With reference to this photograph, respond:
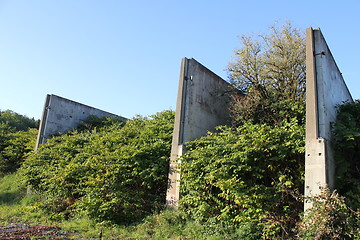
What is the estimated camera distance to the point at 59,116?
56.7ft

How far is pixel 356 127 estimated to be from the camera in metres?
8.09

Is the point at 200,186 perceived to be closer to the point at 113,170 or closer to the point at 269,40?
the point at 113,170

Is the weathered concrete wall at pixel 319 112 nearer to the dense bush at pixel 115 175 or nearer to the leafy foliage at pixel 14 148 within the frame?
the dense bush at pixel 115 175

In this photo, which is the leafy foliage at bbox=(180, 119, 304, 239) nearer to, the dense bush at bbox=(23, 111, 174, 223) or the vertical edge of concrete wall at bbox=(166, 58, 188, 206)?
the vertical edge of concrete wall at bbox=(166, 58, 188, 206)

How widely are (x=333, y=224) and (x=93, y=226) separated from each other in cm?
682

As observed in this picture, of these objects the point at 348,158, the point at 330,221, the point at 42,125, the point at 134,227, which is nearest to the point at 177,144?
the point at 134,227

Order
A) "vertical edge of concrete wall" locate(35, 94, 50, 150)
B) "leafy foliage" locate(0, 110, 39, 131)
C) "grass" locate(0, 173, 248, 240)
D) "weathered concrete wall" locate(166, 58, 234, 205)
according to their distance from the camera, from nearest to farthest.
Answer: "grass" locate(0, 173, 248, 240) < "weathered concrete wall" locate(166, 58, 234, 205) < "vertical edge of concrete wall" locate(35, 94, 50, 150) < "leafy foliage" locate(0, 110, 39, 131)

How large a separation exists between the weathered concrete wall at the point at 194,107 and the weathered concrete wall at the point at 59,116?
9345 mm

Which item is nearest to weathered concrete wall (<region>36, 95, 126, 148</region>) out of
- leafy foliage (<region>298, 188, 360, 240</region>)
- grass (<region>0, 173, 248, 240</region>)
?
grass (<region>0, 173, 248, 240</region>)

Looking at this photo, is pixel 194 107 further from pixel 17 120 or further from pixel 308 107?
pixel 17 120

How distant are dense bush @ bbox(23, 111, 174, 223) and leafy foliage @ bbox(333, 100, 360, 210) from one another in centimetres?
513

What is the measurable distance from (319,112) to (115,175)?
6503mm

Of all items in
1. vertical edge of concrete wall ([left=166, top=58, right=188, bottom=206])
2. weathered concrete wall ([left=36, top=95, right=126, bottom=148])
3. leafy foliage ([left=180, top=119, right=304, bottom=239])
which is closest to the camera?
leafy foliage ([left=180, top=119, right=304, bottom=239])

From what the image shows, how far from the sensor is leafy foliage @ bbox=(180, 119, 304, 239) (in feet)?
23.8
